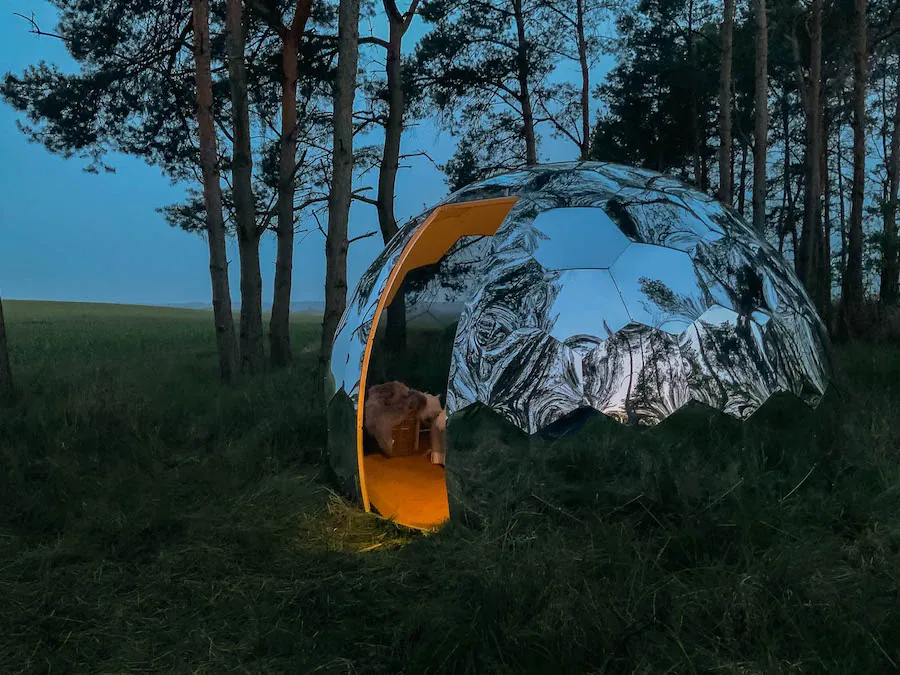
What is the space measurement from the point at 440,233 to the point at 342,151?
2.87 meters

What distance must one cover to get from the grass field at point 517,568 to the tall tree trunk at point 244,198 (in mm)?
6311

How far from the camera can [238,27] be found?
10.3 m

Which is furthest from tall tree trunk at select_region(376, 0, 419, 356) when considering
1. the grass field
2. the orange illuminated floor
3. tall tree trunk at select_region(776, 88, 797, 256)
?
tall tree trunk at select_region(776, 88, 797, 256)

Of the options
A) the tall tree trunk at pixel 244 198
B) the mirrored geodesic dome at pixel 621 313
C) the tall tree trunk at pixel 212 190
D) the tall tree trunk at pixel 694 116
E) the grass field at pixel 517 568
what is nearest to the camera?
the grass field at pixel 517 568

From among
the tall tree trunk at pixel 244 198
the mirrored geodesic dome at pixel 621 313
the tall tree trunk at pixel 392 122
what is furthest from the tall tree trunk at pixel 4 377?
the tall tree trunk at pixel 392 122

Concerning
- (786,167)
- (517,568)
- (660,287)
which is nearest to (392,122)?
(660,287)

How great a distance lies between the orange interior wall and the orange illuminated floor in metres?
0.25

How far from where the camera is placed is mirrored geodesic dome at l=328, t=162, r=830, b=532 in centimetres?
356

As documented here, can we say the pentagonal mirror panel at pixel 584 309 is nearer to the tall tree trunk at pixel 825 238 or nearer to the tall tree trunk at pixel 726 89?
the tall tree trunk at pixel 726 89

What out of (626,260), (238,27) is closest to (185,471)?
(626,260)

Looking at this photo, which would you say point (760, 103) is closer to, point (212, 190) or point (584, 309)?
point (212, 190)

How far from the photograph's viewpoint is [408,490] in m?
5.24

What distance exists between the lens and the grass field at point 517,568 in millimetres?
2637

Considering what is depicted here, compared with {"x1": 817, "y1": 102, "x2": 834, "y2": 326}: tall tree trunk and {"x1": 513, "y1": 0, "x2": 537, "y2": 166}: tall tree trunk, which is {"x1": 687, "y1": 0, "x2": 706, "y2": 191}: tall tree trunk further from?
{"x1": 513, "y1": 0, "x2": 537, "y2": 166}: tall tree trunk
